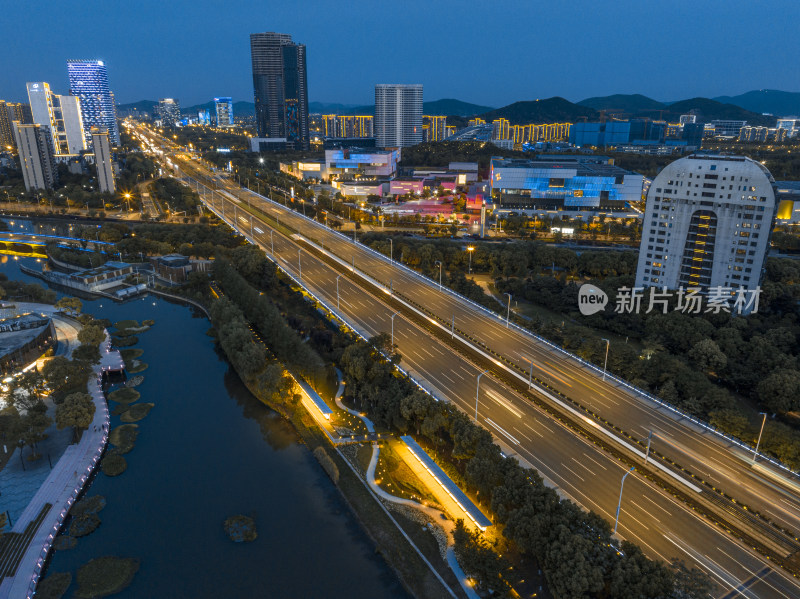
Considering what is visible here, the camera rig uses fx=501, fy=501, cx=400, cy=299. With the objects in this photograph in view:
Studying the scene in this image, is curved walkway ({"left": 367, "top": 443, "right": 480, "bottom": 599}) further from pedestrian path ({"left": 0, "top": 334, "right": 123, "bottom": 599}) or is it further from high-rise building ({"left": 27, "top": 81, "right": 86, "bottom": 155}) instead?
high-rise building ({"left": 27, "top": 81, "right": 86, "bottom": 155})

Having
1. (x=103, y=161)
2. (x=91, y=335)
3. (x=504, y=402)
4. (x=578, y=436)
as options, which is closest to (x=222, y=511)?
(x=504, y=402)

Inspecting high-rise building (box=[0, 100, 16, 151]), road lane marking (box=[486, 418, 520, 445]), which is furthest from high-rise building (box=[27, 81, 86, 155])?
road lane marking (box=[486, 418, 520, 445])

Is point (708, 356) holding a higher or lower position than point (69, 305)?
lower

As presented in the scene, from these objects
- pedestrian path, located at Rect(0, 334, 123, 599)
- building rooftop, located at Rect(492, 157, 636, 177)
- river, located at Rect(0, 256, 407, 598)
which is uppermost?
building rooftop, located at Rect(492, 157, 636, 177)

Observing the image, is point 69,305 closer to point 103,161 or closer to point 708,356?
point 708,356

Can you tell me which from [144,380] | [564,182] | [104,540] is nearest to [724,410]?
[104,540]
